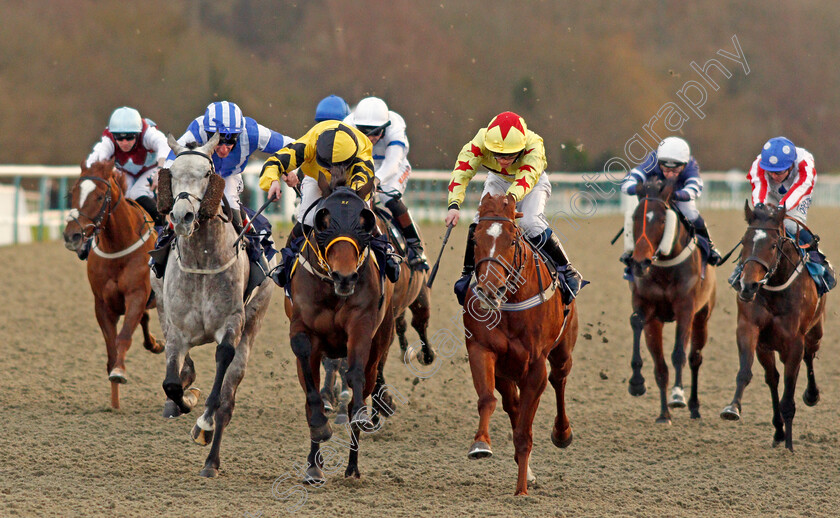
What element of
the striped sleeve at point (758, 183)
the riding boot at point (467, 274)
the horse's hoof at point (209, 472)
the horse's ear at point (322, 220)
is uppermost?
the striped sleeve at point (758, 183)

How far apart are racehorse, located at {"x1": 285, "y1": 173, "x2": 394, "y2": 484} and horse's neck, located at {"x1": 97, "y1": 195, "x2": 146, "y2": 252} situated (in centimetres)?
229

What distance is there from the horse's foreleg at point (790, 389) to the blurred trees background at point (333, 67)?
18.1 m

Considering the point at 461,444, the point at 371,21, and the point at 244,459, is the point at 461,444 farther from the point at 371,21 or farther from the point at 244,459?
the point at 371,21

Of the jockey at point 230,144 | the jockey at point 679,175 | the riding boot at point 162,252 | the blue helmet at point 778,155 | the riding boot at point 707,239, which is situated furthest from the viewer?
the riding boot at point 707,239

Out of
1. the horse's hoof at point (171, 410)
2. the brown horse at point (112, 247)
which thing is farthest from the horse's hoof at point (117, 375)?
the horse's hoof at point (171, 410)

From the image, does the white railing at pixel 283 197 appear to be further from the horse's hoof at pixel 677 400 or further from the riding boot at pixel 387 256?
the horse's hoof at pixel 677 400

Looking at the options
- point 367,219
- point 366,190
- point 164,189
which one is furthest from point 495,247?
point 164,189

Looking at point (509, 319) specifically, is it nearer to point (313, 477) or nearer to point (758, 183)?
point (313, 477)

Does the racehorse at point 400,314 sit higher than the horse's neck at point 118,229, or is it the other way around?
the horse's neck at point 118,229

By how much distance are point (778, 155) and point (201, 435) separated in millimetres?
4137

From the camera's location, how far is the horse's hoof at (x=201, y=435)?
218 inches

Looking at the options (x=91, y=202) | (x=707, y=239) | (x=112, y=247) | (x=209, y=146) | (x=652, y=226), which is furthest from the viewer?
(x=707, y=239)

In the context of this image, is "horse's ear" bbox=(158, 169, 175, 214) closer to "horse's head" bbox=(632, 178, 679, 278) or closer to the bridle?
the bridle

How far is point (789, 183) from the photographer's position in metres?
6.94
